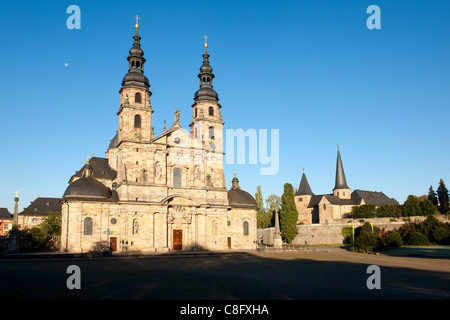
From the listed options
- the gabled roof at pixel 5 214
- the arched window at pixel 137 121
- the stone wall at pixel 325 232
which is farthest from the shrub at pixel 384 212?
the gabled roof at pixel 5 214

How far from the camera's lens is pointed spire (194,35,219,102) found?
54.7m

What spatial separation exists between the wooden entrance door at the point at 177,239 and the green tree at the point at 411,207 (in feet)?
156

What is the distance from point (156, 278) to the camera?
66.7ft

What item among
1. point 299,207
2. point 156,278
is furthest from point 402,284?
point 299,207

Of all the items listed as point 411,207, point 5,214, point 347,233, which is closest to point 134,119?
point 347,233

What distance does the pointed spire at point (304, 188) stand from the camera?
98062 mm

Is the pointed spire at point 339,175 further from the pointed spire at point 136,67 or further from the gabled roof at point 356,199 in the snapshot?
the pointed spire at point 136,67

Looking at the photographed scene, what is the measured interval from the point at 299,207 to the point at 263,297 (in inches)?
3381

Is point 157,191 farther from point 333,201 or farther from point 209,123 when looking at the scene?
point 333,201

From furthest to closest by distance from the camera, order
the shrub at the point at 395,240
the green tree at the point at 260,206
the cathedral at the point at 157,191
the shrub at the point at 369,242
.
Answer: the green tree at the point at 260,206 < the shrub at the point at 395,240 < the shrub at the point at 369,242 < the cathedral at the point at 157,191

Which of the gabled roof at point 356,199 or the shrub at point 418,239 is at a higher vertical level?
the gabled roof at point 356,199

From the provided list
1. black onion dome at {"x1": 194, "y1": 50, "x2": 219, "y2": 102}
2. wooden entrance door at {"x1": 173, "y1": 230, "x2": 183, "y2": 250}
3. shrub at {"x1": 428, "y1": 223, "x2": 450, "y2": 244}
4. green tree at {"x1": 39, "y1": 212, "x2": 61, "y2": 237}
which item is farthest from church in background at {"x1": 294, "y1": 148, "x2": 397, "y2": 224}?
green tree at {"x1": 39, "y1": 212, "x2": 61, "y2": 237}

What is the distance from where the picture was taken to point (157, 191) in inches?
1833

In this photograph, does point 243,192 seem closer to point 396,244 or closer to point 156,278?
point 396,244
